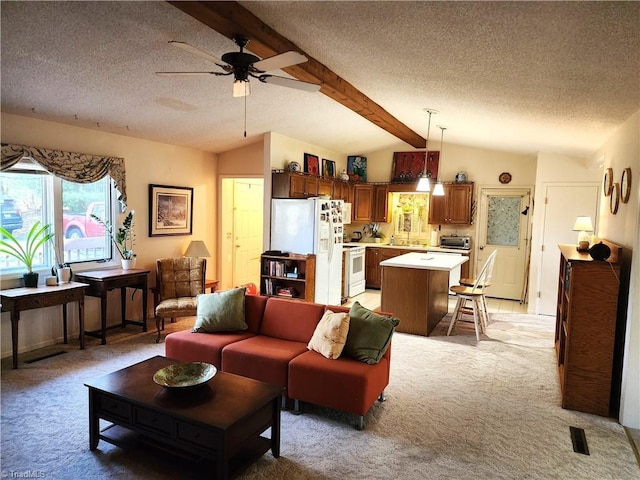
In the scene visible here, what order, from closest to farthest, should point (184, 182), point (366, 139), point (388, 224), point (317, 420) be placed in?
point (317, 420)
point (184, 182)
point (366, 139)
point (388, 224)

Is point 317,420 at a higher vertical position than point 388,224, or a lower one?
lower

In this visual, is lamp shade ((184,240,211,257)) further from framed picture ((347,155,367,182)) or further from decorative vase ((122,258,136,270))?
framed picture ((347,155,367,182))

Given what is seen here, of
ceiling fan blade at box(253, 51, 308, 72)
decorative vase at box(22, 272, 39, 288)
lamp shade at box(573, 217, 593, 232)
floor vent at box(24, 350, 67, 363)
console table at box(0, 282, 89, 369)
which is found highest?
ceiling fan blade at box(253, 51, 308, 72)

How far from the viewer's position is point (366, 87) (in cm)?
425

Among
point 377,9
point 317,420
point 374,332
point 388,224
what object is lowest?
point 317,420

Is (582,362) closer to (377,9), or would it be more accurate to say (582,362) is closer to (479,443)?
(479,443)

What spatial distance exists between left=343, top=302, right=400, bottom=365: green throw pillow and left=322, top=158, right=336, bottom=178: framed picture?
14.9ft

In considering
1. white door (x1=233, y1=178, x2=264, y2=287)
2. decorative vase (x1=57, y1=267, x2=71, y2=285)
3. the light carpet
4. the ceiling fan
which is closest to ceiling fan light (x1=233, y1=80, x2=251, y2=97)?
the ceiling fan

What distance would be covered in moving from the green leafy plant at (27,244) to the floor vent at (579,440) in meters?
4.95

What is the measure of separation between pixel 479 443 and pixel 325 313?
142 centimetres

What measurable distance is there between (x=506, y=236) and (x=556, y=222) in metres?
1.17

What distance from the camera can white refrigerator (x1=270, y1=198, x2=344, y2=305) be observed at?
5734 millimetres

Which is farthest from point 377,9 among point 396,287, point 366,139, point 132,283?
point 366,139

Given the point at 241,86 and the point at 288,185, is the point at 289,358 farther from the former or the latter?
the point at 288,185
